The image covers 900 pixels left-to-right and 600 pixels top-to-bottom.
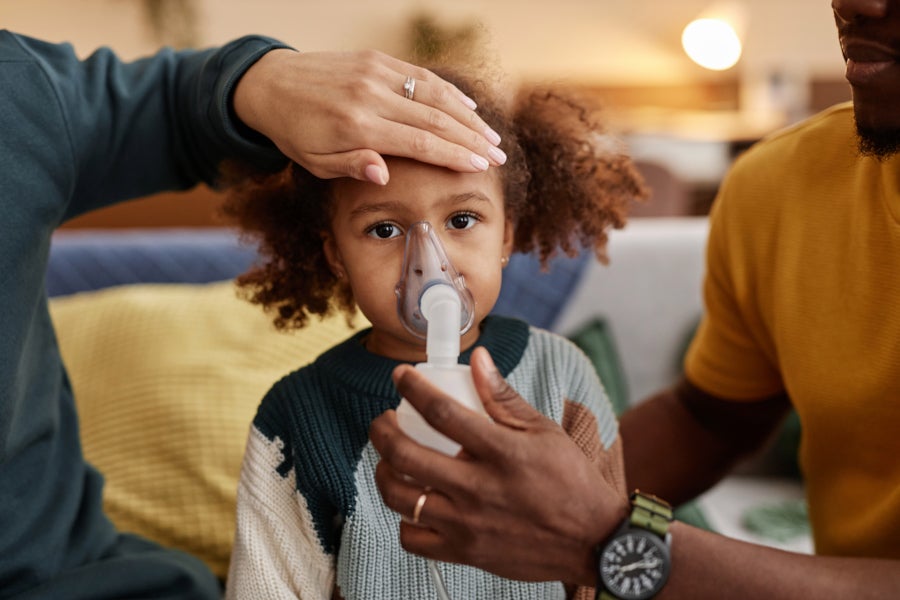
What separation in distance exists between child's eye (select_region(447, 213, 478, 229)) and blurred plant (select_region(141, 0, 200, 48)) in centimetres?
496

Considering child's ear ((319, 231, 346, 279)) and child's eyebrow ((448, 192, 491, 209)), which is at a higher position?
child's eyebrow ((448, 192, 491, 209))

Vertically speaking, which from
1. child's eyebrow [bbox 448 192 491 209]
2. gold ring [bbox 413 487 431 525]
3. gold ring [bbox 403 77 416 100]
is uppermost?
gold ring [bbox 403 77 416 100]

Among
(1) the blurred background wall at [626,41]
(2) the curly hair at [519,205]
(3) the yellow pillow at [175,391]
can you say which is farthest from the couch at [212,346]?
(1) the blurred background wall at [626,41]

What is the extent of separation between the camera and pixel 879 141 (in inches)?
39.8

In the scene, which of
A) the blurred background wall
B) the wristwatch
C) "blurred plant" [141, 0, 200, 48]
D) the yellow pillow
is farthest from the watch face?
"blurred plant" [141, 0, 200, 48]

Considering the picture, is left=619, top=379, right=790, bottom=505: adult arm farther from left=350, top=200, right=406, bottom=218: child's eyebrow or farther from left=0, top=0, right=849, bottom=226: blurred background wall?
left=0, top=0, right=849, bottom=226: blurred background wall

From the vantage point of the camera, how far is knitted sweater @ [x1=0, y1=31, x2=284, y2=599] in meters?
1.03

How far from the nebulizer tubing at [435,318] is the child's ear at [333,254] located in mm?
139

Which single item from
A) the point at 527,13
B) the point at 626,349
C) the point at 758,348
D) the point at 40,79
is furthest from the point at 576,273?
the point at 527,13

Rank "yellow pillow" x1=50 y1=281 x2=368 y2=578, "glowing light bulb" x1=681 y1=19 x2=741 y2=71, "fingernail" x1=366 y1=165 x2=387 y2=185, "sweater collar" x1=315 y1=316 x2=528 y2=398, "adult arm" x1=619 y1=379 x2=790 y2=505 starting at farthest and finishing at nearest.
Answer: "glowing light bulb" x1=681 y1=19 x2=741 y2=71
"yellow pillow" x1=50 y1=281 x2=368 y2=578
"adult arm" x1=619 y1=379 x2=790 y2=505
"sweater collar" x1=315 y1=316 x2=528 y2=398
"fingernail" x1=366 y1=165 x2=387 y2=185

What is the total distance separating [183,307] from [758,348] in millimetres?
1078

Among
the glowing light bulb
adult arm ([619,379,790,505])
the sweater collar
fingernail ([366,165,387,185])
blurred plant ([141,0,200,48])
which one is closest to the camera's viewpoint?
fingernail ([366,165,387,185])

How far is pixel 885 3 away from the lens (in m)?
0.93

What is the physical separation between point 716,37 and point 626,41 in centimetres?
106
